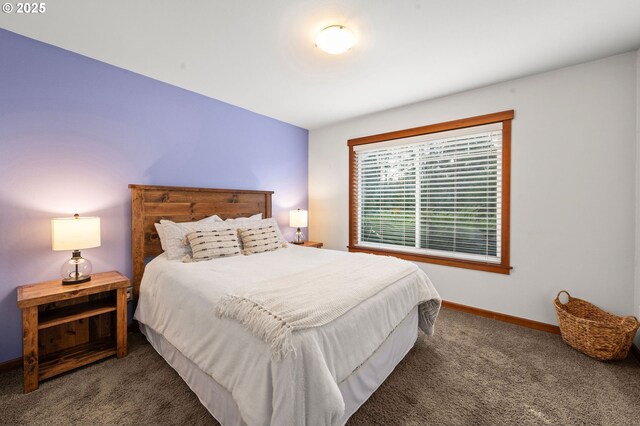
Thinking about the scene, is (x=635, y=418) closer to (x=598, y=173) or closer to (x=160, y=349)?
(x=598, y=173)

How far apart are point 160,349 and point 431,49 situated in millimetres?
3293

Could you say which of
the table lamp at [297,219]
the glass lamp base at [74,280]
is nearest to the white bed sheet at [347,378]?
the glass lamp base at [74,280]

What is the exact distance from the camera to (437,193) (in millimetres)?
3264

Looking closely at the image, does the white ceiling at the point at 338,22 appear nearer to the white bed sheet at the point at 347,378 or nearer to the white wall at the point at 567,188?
the white wall at the point at 567,188

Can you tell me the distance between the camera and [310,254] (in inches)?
110

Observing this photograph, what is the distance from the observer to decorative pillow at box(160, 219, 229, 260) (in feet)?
8.11

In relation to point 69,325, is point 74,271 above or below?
above

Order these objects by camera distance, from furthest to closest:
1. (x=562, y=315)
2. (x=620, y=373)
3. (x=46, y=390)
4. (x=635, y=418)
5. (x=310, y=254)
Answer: (x=310, y=254), (x=562, y=315), (x=620, y=373), (x=46, y=390), (x=635, y=418)

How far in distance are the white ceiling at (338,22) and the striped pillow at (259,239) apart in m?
1.59

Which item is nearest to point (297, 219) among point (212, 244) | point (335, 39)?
point (212, 244)

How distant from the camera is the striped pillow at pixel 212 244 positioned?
2459 millimetres

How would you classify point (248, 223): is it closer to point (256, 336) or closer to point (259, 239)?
point (259, 239)

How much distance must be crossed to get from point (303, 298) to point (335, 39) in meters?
1.85

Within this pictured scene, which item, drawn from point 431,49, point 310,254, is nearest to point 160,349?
point 310,254
